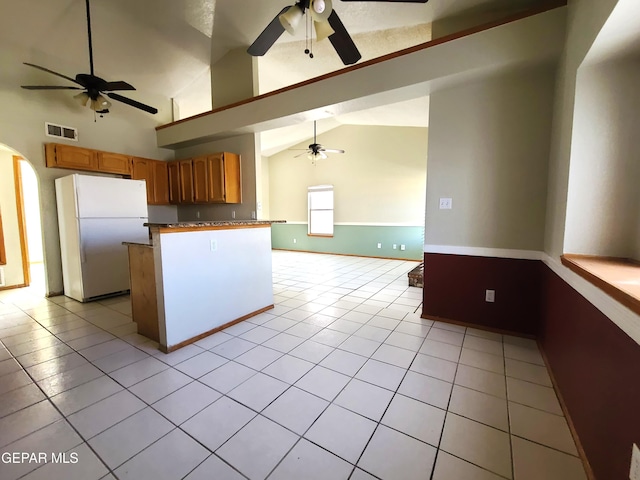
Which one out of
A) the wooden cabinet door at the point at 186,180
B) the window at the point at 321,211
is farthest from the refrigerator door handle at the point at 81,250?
the window at the point at 321,211

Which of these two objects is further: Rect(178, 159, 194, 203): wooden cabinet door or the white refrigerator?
Rect(178, 159, 194, 203): wooden cabinet door

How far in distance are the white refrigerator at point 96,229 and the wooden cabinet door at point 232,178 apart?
1.17 meters

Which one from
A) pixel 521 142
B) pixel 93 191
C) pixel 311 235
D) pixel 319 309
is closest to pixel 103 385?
pixel 319 309

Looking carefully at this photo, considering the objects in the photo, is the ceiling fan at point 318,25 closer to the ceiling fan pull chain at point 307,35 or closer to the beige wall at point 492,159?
the ceiling fan pull chain at point 307,35

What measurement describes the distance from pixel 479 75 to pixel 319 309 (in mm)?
2818

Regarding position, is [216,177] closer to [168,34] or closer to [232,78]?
[232,78]

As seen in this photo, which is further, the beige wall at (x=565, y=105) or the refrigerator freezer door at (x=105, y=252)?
the refrigerator freezer door at (x=105, y=252)

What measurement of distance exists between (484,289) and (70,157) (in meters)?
5.46

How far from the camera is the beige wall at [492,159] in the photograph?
2.30 meters

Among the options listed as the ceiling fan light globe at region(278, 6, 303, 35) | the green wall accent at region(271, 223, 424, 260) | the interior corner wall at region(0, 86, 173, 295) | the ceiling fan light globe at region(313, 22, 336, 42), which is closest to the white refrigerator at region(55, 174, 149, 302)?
the interior corner wall at region(0, 86, 173, 295)

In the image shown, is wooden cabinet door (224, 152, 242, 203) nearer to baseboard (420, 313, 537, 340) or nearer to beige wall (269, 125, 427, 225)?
baseboard (420, 313, 537, 340)

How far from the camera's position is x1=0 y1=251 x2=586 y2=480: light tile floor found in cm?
123

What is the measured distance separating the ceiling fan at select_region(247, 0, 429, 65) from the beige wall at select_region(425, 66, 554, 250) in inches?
42.6

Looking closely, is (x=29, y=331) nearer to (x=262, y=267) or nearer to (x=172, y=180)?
(x=262, y=267)
